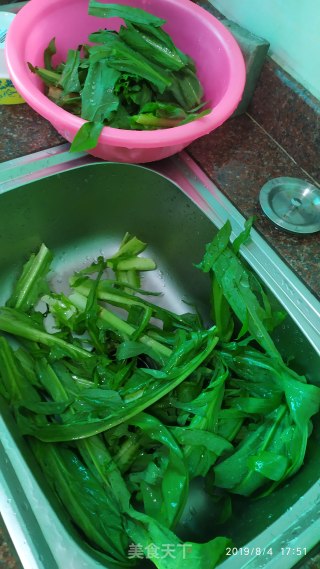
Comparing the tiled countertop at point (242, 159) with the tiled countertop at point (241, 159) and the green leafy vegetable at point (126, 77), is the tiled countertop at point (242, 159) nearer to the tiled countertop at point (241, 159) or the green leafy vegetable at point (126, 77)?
the tiled countertop at point (241, 159)

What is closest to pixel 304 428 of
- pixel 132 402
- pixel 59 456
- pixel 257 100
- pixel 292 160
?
pixel 132 402

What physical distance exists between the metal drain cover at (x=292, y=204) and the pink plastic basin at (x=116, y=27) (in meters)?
0.18

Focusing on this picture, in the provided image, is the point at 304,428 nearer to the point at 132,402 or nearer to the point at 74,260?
the point at 132,402

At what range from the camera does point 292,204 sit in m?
0.91

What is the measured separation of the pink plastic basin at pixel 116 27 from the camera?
75cm

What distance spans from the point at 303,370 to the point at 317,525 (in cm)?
25

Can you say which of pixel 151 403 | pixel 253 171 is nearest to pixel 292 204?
pixel 253 171

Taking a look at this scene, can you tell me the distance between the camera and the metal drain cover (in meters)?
0.87

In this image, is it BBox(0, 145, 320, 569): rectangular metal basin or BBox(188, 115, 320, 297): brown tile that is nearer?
BBox(0, 145, 320, 569): rectangular metal basin

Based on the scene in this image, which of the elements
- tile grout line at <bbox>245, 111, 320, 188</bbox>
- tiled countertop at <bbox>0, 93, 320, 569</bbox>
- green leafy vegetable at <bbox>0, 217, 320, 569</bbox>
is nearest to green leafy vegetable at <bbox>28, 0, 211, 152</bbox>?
green leafy vegetable at <bbox>0, 217, 320, 569</bbox>

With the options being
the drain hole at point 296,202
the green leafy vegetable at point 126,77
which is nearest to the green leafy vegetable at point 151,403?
the green leafy vegetable at point 126,77

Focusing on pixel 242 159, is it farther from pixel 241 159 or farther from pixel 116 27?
pixel 116 27

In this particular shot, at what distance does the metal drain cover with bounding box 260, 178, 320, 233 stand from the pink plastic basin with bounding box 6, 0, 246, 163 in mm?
183

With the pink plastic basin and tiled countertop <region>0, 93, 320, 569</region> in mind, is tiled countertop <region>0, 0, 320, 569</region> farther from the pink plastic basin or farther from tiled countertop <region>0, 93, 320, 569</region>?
the pink plastic basin
